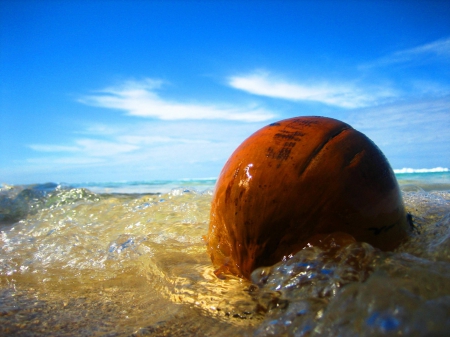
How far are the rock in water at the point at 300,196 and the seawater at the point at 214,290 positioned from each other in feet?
0.30

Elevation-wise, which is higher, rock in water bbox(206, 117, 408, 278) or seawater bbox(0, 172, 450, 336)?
rock in water bbox(206, 117, 408, 278)

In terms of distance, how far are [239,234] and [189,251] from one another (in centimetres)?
98

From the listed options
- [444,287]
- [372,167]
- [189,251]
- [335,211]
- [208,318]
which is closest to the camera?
[444,287]

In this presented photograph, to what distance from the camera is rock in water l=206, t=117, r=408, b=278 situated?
162 centimetres

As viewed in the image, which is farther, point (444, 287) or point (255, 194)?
point (255, 194)

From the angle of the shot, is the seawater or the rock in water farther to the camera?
the rock in water

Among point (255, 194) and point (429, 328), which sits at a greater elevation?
point (255, 194)

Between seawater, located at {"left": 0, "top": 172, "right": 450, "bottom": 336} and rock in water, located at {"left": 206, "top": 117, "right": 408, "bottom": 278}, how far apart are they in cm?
9

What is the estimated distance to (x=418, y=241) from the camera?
73.4 inches

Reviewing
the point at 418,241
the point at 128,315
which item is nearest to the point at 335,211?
the point at 418,241

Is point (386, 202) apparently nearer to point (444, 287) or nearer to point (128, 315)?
point (444, 287)

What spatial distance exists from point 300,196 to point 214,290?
56 centimetres

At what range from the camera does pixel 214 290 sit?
1.72m

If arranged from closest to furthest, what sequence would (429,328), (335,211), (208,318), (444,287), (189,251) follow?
(429,328)
(444,287)
(208,318)
(335,211)
(189,251)
